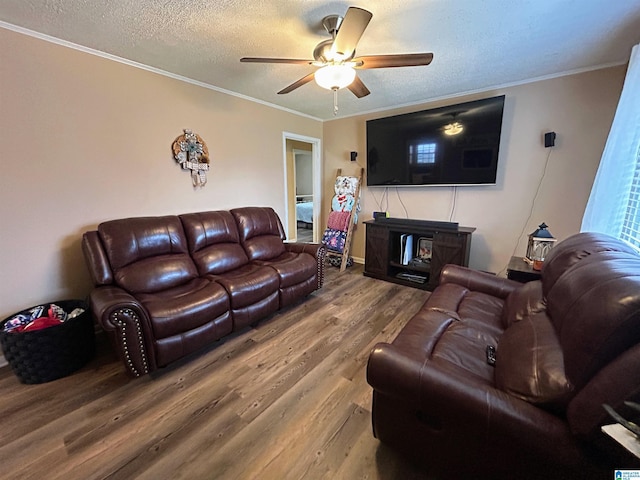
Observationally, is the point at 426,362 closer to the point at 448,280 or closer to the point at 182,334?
the point at 448,280

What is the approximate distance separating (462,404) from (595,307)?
586 mm

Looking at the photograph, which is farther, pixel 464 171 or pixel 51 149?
pixel 464 171

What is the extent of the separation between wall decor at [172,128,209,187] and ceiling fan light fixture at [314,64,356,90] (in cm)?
168

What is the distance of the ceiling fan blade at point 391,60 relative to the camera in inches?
67.6

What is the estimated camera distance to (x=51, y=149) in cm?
206

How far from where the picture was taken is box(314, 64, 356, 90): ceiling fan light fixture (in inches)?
71.5

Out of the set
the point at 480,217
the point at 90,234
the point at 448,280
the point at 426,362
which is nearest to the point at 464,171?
the point at 480,217

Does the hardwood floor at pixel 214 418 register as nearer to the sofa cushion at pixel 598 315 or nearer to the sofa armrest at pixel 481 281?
the sofa armrest at pixel 481 281

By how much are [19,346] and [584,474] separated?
2921mm

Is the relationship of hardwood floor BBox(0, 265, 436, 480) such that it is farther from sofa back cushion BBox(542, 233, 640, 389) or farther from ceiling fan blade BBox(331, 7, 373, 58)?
ceiling fan blade BBox(331, 7, 373, 58)

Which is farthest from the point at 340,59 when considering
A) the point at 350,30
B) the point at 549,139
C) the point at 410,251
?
the point at 410,251

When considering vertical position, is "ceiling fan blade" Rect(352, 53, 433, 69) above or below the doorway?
above

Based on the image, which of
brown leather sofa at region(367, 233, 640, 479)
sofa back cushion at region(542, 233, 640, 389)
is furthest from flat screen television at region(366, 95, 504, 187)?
sofa back cushion at region(542, 233, 640, 389)

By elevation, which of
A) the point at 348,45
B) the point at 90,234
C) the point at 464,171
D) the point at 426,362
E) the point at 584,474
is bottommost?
the point at 584,474
